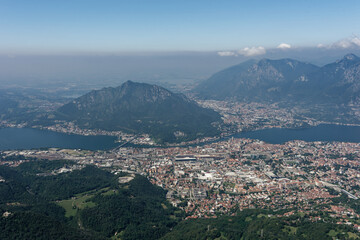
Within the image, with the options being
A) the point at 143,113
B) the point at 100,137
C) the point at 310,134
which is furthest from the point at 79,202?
the point at 143,113

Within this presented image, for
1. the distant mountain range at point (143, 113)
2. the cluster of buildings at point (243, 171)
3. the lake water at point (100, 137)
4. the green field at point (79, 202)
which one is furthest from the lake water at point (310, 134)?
the green field at point (79, 202)

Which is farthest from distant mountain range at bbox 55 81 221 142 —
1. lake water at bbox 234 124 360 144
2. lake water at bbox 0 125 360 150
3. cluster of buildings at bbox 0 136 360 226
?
cluster of buildings at bbox 0 136 360 226

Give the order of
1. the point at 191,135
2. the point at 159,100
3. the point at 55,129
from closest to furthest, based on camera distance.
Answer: the point at 191,135 → the point at 55,129 → the point at 159,100

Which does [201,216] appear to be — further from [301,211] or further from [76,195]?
[76,195]

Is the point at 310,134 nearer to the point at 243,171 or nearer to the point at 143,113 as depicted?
the point at 243,171

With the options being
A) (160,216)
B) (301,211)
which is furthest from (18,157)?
(301,211)

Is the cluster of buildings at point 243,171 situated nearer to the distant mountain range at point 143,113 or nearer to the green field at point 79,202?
the green field at point 79,202
